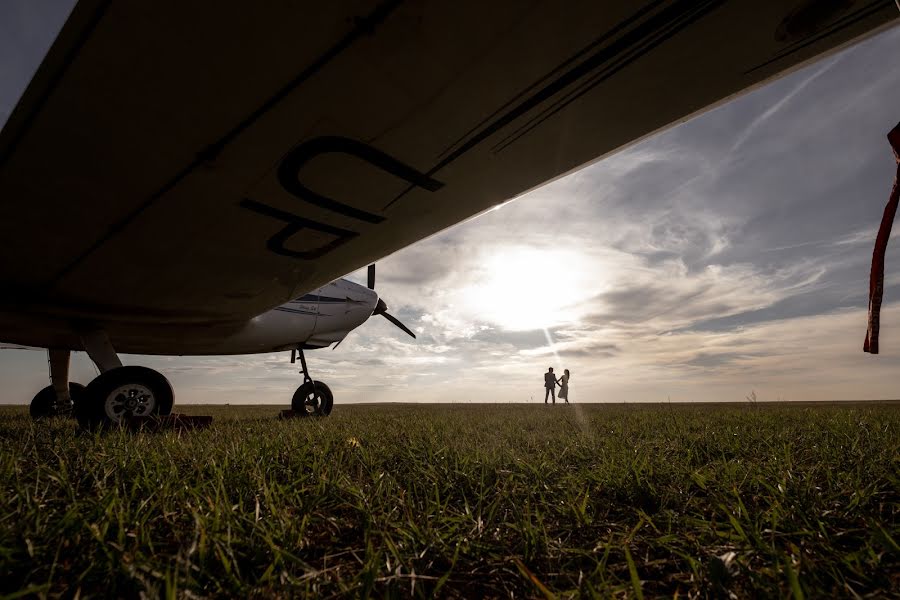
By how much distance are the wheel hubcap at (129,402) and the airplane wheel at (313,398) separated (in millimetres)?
3400

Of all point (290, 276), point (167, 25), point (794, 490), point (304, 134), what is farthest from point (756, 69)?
point (290, 276)

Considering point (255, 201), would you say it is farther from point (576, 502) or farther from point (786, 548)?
point (786, 548)

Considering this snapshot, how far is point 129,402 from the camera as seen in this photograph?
4004 millimetres

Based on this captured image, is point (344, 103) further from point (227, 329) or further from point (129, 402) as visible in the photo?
point (227, 329)

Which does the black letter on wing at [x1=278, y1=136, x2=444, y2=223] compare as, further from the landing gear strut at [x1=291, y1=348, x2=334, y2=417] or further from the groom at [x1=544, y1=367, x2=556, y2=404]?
the groom at [x1=544, y1=367, x2=556, y2=404]

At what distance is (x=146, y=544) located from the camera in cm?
110

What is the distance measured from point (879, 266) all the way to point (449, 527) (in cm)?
152

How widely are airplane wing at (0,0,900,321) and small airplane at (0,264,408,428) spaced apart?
159 cm

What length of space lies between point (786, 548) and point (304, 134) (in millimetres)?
2430

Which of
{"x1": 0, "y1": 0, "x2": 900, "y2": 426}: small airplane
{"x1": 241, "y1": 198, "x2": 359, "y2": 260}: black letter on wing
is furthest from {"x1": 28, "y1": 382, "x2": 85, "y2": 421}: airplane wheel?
{"x1": 241, "y1": 198, "x2": 359, "y2": 260}: black letter on wing

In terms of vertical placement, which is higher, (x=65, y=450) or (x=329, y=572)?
(x=65, y=450)

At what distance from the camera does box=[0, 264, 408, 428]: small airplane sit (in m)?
3.97

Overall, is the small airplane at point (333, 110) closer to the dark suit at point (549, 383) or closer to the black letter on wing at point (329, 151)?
the black letter on wing at point (329, 151)

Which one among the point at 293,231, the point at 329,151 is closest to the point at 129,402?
the point at 293,231
